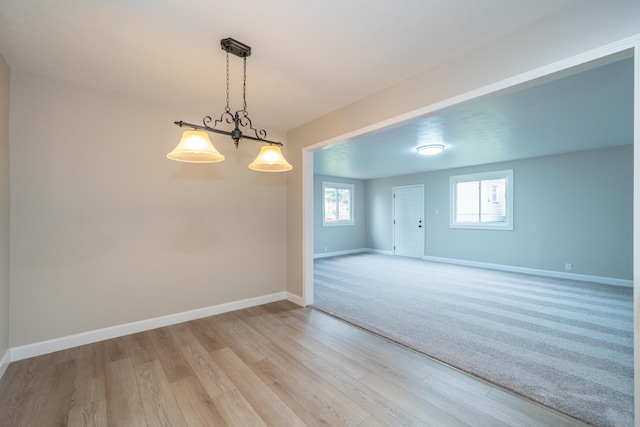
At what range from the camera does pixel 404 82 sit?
2.64 m

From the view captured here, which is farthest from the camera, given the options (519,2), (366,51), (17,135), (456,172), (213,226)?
(456,172)

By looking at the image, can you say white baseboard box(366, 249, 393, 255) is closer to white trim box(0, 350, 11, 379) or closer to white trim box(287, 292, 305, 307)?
white trim box(287, 292, 305, 307)

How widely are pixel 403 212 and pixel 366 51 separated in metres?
6.59

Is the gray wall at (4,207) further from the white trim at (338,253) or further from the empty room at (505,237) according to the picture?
the white trim at (338,253)

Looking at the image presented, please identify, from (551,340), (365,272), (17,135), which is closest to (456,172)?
(365,272)

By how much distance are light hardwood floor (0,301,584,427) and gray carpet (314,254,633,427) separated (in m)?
0.29

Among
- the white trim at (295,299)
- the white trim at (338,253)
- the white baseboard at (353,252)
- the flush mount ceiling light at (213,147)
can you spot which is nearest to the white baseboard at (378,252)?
the white baseboard at (353,252)

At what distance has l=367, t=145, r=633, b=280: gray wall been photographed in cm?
488

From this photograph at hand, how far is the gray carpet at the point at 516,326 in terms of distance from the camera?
6.69ft

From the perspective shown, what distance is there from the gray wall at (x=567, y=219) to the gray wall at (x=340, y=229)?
2.93 m

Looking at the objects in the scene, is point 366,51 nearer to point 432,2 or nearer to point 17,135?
point 432,2

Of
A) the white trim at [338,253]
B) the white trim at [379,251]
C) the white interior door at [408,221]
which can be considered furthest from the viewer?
the white trim at [379,251]

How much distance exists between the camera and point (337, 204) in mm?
8531

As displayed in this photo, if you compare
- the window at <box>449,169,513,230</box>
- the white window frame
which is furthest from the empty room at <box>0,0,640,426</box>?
Answer: the white window frame
